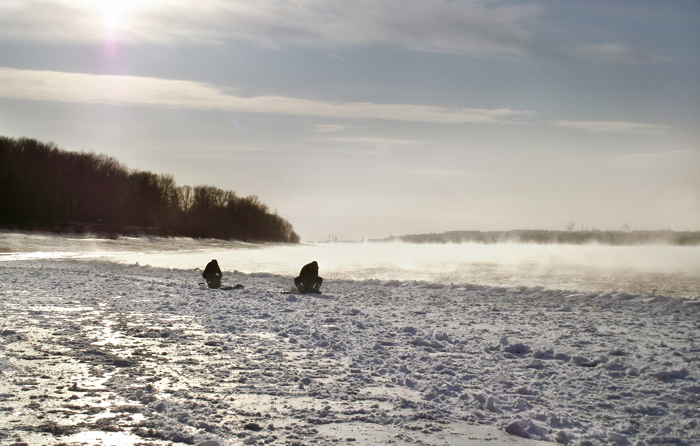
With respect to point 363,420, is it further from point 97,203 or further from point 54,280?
point 97,203

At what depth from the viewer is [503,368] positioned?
753 cm

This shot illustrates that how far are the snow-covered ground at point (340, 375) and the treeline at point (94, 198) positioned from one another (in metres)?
64.6

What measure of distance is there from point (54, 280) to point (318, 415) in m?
15.8

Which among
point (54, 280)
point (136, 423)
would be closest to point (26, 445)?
point (136, 423)

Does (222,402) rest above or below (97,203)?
below

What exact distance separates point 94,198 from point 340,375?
87109 mm

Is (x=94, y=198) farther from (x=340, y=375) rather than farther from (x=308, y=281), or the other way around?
(x=340, y=375)

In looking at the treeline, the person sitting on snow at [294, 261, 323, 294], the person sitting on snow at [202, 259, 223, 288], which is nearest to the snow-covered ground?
the person sitting on snow at [294, 261, 323, 294]

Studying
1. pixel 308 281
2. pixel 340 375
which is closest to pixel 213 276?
pixel 308 281

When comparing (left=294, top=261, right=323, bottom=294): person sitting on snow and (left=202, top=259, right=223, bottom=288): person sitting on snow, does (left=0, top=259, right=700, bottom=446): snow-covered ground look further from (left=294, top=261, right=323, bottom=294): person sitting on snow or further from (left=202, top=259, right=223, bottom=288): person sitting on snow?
(left=202, top=259, right=223, bottom=288): person sitting on snow

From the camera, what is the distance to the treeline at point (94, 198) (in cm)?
7000

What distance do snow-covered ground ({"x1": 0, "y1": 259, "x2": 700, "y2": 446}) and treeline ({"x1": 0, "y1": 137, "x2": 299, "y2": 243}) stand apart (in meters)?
64.6

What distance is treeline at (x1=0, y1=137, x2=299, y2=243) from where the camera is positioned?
70.0m

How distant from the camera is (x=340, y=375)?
22.9 feet
